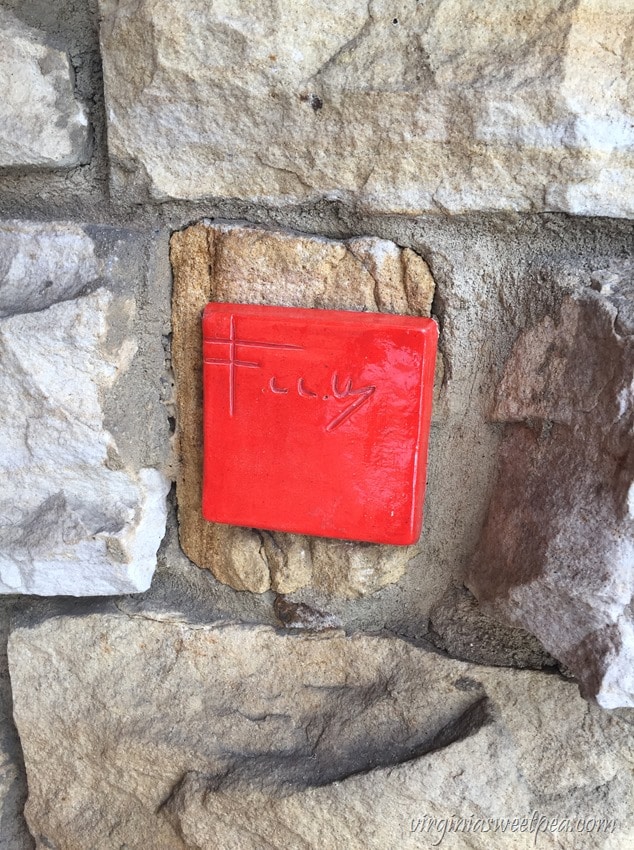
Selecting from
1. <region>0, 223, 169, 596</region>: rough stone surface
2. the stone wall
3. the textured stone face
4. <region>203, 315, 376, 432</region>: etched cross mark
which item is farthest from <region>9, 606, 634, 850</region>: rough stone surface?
the textured stone face

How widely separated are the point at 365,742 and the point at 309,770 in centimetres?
7

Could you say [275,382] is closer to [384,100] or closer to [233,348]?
[233,348]

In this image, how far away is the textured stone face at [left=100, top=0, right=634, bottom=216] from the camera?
A: 641 mm

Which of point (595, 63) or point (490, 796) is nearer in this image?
point (595, 63)

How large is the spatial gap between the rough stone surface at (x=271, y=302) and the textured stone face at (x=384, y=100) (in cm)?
5

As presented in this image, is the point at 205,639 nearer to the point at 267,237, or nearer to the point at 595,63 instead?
the point at 267,237

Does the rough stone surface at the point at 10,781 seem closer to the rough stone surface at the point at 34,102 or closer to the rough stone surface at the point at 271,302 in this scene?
the rough stone surface at the point at 271,302

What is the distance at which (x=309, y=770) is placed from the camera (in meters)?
0.81

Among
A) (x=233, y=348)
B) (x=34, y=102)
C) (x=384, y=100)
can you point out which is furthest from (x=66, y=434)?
(x=384, y=100)

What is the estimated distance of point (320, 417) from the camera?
29.5 inches

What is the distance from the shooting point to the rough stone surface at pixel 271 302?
75 cm

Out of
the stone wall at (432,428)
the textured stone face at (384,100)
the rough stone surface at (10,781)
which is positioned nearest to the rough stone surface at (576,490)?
the stone wall at (432,428)

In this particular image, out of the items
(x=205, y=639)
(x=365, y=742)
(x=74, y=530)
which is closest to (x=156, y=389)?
(x=74, y=530)

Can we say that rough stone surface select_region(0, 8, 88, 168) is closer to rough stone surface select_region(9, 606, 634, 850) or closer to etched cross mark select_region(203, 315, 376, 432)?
etched cross mark select_region(203, 315, 376, 432)
